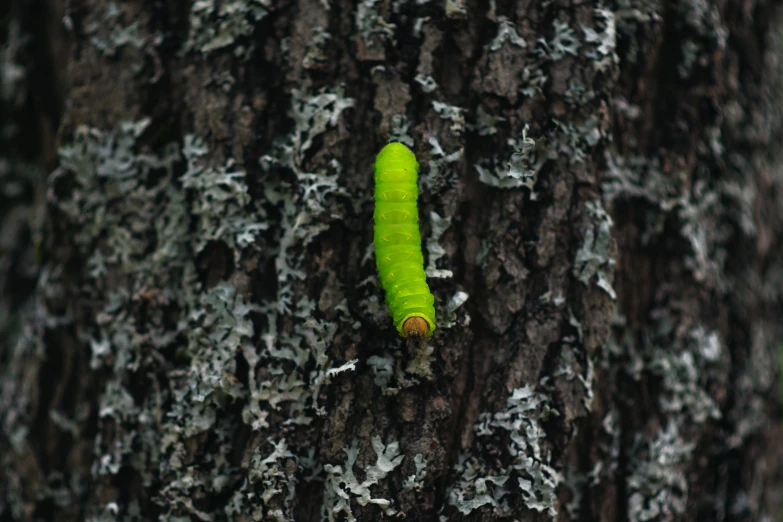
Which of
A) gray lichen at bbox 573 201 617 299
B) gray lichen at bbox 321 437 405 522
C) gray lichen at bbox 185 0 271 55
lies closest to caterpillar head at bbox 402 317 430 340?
gray lichen at bbox 321 437 405 522

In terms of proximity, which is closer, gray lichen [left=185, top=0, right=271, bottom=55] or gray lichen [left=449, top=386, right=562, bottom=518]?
gray lichen [left=449, top=386, right=562, bottom=518]

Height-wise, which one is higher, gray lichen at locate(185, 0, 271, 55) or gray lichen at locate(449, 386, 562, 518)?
gray lichen at locate(185, 0, 271, 55)

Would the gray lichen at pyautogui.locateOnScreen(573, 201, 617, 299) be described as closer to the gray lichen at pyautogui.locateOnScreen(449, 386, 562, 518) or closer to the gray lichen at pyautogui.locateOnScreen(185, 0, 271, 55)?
the gray lichen at pyautogui.locateOnScreen(449, 386, 562, 518)

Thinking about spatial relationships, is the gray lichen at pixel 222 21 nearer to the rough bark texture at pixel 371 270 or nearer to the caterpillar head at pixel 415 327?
the rough bark texture at pixel 371 270

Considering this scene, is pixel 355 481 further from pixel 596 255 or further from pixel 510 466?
pixel 596 255

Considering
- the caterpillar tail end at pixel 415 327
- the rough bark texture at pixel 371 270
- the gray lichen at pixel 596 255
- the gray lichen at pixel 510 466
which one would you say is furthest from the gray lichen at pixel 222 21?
the gray lichen at pixel 510 466

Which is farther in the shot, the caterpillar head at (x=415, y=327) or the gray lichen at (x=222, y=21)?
the gray lichen at (x=222, y=21)

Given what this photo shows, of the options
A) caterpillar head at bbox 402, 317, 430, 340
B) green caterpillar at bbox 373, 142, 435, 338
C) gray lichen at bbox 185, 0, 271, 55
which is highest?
gray lichen at bbox 185, 0, 271, 55

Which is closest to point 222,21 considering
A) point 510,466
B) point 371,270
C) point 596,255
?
point 371,270
